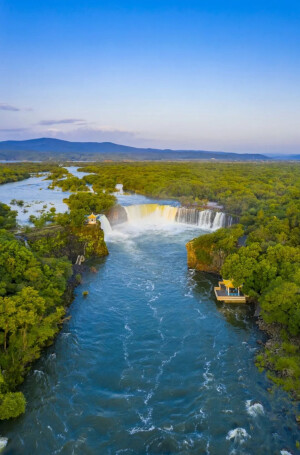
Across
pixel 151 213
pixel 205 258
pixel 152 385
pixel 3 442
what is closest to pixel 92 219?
pixel 151 213

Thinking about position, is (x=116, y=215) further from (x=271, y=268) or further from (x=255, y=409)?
(x=255, y=409)

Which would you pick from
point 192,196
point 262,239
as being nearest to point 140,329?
point 262,239

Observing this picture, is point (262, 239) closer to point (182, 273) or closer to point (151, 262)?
point (182, 273)

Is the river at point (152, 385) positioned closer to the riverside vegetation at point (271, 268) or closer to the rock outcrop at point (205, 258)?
the riverside vegetation at point (271, 268)

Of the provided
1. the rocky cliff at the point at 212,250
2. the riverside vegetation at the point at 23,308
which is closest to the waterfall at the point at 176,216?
the rocky cliff at the point at 212,250

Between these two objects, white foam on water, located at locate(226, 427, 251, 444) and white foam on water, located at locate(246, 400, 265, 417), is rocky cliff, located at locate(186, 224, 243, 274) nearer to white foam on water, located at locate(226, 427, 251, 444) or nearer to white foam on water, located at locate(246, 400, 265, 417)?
white foam on water, located at locate(246, 400, 265, 417)
